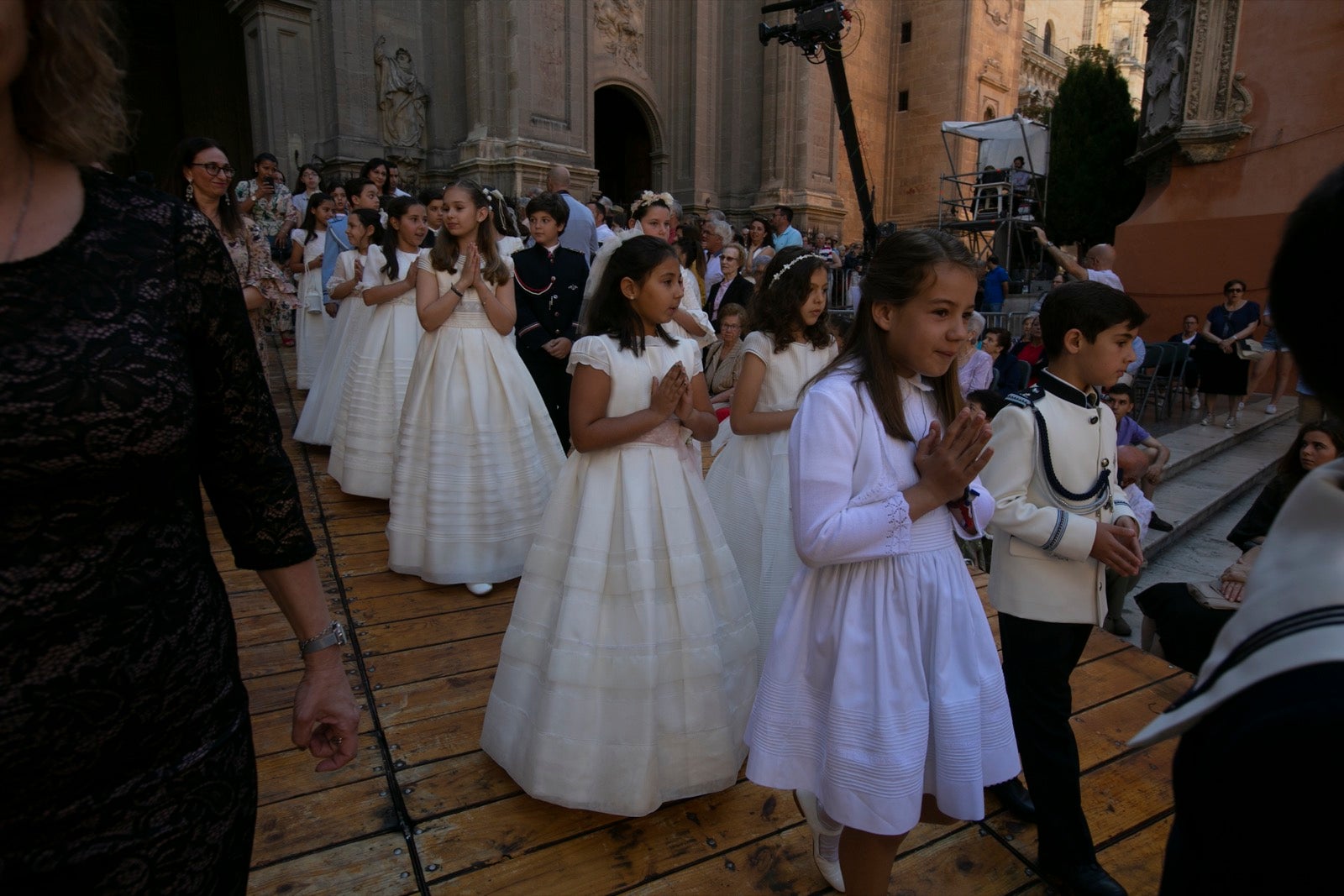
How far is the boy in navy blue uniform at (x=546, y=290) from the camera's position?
5.10m

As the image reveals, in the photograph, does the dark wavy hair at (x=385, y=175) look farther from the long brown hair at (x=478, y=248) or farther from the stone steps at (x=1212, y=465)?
the stone steps at (x=1212, y=465)

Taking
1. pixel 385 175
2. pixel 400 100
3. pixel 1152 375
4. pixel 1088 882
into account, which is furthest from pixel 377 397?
pixel 400 100

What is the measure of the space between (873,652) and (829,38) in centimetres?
1133

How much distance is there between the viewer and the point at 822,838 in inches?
88.4

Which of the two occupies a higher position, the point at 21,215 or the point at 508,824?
the point at 21,215

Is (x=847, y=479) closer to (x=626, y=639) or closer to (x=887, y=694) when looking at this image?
(x=887, y=694)

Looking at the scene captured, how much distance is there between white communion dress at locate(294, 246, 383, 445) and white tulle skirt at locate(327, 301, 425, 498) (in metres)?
0.26

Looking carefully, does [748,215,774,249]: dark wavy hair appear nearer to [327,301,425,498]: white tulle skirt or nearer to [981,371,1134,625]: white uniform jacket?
[327,301,425,498]: white tulle skirt

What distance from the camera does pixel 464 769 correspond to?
8.85ft

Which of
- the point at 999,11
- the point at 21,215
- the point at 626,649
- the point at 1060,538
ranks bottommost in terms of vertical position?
the point at 626,649

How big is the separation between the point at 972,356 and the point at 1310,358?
6018 millimetres

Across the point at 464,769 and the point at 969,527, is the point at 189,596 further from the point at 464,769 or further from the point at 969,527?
the point at 464,769

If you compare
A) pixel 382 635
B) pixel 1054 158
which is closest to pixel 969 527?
pixel 382 635

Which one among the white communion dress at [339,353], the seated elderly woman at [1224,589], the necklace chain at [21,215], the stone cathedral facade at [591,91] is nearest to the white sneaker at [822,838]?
the necklace chain at [21,215]
